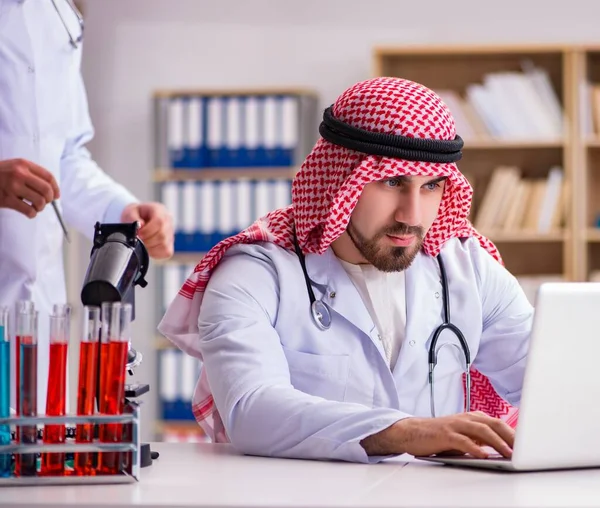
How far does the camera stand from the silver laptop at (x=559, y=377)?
4.12ft

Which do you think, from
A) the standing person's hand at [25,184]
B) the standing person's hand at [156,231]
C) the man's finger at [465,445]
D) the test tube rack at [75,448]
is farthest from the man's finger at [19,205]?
the man's finger at [465,445]

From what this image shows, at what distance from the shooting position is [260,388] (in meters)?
1.54

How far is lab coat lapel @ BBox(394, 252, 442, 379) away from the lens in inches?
71.4

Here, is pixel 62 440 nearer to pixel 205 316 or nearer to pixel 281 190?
pixel 205 316

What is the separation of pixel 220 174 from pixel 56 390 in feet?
11.2

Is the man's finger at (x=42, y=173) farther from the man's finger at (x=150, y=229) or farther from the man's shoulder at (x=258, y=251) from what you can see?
the man's shoulder at (x=258, y=251)

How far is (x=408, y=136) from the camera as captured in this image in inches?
68.6

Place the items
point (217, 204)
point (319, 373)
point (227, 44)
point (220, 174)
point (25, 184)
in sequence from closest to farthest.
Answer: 1. point (319, 373)
2. point (25, 184)
3. point (217, 204)
4. point (220, 174)
5. point (227, 44)

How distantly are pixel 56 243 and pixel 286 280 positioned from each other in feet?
3.01

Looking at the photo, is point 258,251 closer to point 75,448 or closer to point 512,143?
point 75,448

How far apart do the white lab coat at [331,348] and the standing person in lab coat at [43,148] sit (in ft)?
1.76

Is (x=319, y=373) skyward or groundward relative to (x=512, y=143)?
groundward

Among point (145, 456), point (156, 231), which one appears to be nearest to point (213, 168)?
point (156, 231)

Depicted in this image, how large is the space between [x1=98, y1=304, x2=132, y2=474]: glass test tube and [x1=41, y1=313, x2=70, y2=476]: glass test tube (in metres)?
0.06
